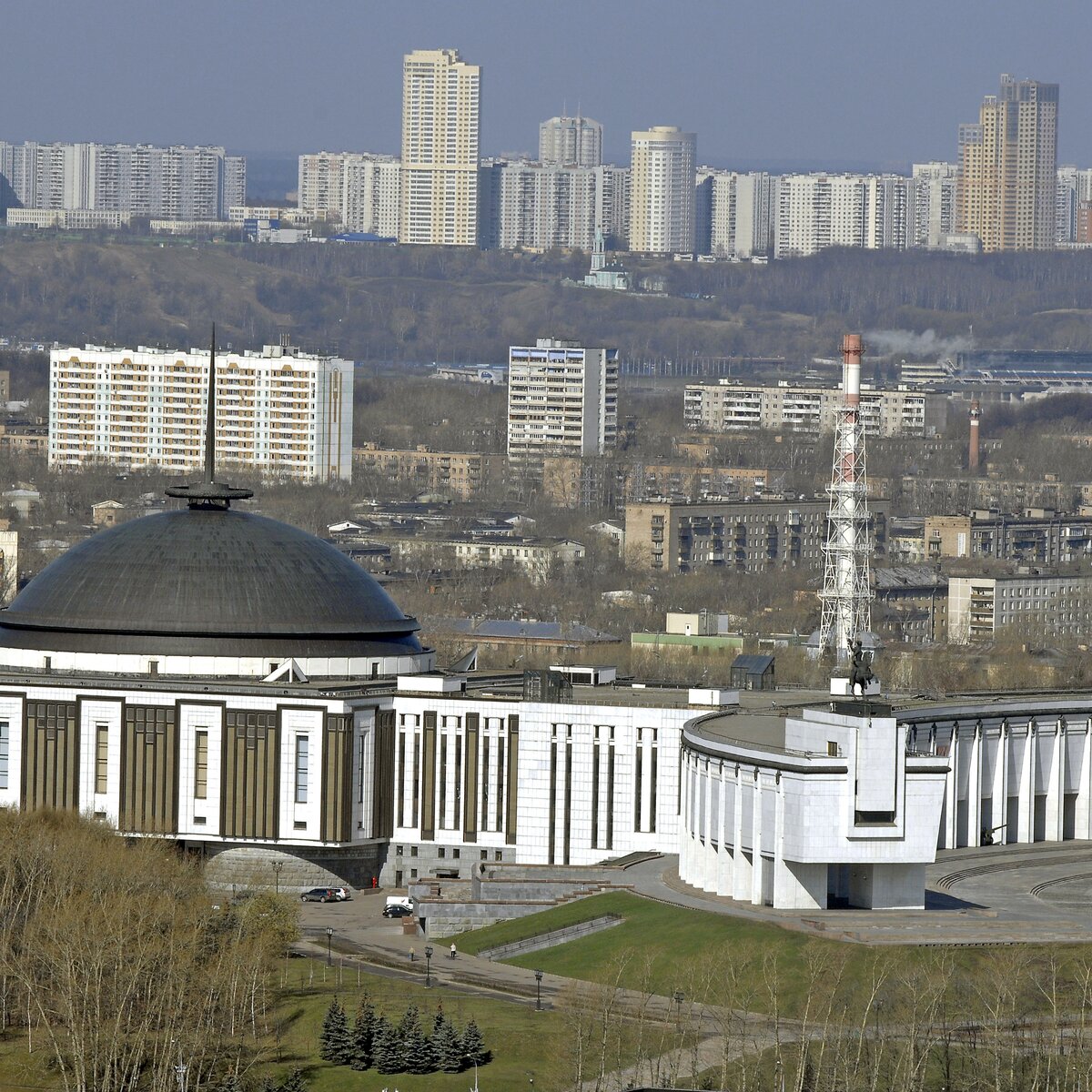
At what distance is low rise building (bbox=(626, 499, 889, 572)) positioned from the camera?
165750 mm

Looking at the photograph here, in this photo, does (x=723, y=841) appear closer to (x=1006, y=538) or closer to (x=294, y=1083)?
(x=294, y=1083)

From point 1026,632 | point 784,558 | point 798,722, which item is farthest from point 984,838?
point 784,558

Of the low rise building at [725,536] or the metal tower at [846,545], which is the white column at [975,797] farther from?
the low rise building at [725,536]

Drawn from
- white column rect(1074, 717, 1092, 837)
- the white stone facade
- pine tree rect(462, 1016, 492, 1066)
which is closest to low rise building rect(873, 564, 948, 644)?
white column rect(1074, 717, 1092, 837)

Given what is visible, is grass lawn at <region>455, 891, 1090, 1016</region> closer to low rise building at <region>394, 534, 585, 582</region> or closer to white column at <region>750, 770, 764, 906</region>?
white column at <region>750, 770, 764, 906</region>

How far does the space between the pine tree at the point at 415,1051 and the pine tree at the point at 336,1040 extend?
2.60 ft

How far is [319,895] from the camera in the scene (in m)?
70.8

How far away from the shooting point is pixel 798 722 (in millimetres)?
61438

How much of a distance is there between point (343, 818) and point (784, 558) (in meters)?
97.2

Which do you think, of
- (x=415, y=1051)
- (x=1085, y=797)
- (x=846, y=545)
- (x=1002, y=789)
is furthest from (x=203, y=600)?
(x=846, y=545)

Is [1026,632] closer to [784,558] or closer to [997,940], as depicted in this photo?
[784,558]

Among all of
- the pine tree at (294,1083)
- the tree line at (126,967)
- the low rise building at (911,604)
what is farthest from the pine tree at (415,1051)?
the low rise building at (911,604)

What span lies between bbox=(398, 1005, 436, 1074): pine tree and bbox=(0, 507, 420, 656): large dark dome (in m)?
23.6

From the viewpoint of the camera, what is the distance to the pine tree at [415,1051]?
169 feet
